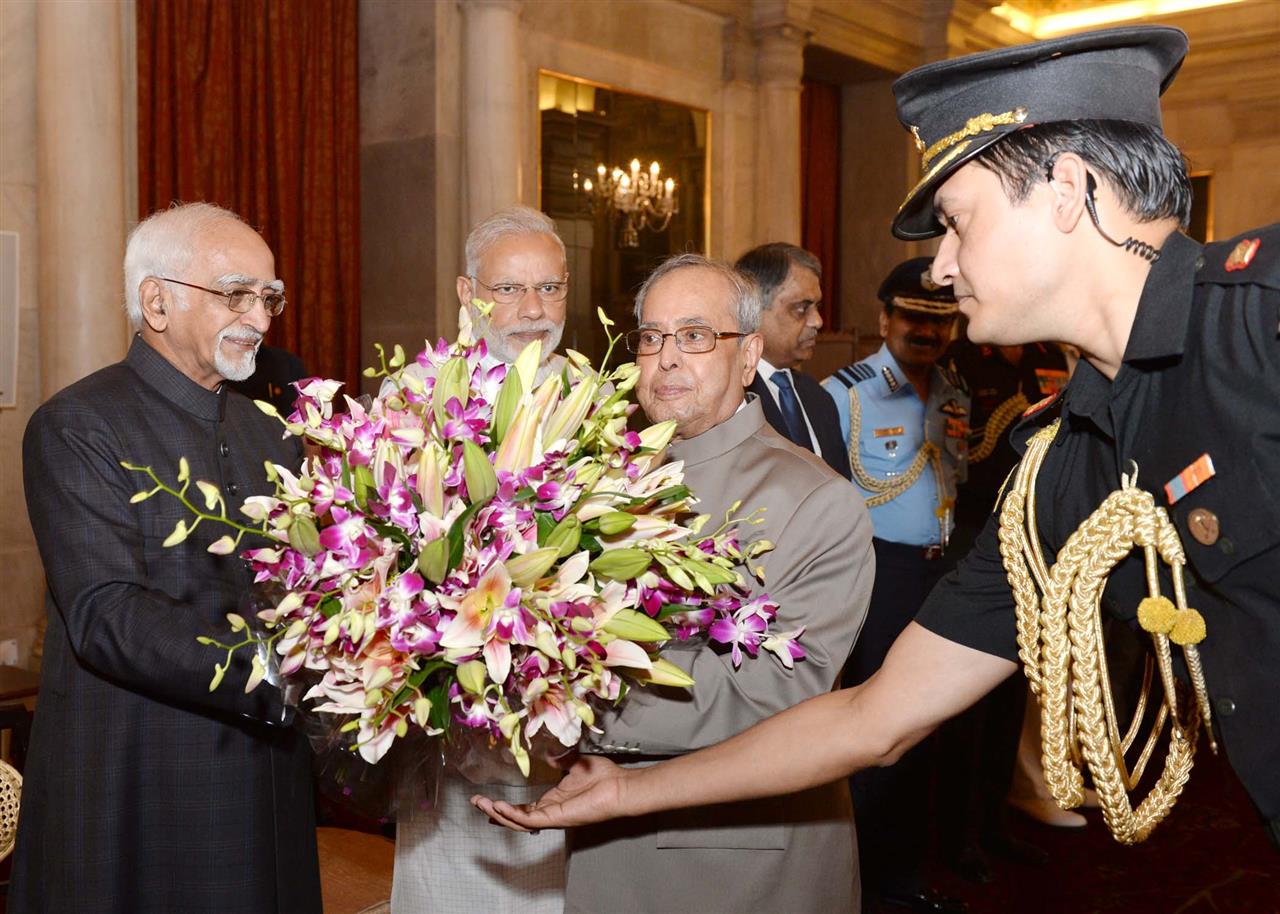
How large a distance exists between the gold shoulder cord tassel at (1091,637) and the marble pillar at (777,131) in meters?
7.34

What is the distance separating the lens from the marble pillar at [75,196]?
15.5 feet

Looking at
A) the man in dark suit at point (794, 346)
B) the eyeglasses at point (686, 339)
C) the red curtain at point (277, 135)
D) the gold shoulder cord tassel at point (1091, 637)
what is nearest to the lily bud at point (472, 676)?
the gold shoulder cord tassel at point (1091, 637)

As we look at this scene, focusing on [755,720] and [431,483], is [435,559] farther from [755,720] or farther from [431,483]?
[755,720]

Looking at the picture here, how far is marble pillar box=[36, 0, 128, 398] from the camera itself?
473 cm

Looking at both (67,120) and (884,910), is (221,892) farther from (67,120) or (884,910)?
(67,120)

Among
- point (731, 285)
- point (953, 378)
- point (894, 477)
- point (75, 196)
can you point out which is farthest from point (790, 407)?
point (75, 196)

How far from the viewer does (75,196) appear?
15.5 ft

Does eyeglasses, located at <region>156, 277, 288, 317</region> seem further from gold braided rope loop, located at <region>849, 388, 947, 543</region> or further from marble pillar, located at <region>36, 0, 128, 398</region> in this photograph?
marble pillar, located at <region>36, 0, 128, 398</region>

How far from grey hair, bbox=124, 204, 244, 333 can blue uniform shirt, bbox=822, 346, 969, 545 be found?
244 cm

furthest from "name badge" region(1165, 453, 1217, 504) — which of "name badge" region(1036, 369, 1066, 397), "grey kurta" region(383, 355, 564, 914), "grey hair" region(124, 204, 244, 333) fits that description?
"name badge" region(1036, 369, 1066, 397)

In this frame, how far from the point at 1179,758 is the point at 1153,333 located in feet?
1.79

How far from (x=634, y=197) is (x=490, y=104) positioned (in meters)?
1.54

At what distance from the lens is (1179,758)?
4.52ft

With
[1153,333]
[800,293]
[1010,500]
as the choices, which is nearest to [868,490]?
[800,293]
